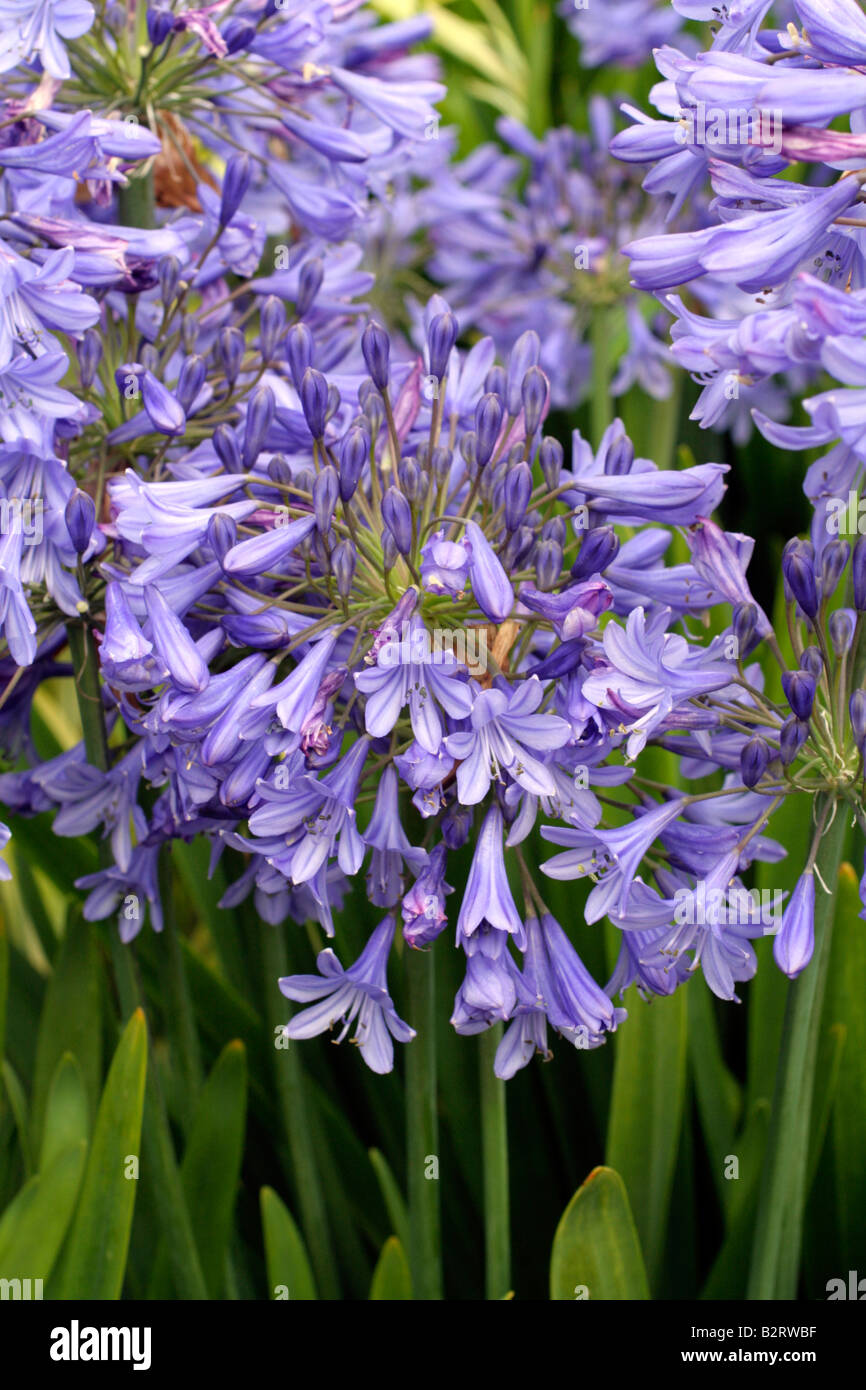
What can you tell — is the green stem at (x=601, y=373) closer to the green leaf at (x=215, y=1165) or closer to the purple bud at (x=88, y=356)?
the purple bud at (x=88, y=356)

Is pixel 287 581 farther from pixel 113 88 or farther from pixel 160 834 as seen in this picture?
pixel 113 88

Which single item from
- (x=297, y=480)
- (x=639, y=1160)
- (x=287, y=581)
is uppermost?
(x=297, y=480)

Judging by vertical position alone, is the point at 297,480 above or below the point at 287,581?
above

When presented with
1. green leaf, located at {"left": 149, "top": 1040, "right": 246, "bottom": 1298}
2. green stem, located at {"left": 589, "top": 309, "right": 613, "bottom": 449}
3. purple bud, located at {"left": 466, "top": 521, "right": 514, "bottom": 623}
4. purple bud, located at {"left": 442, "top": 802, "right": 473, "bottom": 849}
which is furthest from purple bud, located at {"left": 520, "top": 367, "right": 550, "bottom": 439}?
green stem, located at {"left": 589, "top": 309, "right": 613, "bottom": 449}

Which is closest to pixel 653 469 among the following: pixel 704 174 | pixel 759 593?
pixel 704 174

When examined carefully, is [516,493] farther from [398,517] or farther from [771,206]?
[771,206]

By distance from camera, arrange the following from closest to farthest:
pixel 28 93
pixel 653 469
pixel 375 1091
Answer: pixel 653 469
pixel 28 93
pixel 375 1091

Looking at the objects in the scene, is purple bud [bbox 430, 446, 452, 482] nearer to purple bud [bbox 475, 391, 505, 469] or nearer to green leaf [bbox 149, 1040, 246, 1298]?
purple bud [bbox 475, 391, 505, 469]
